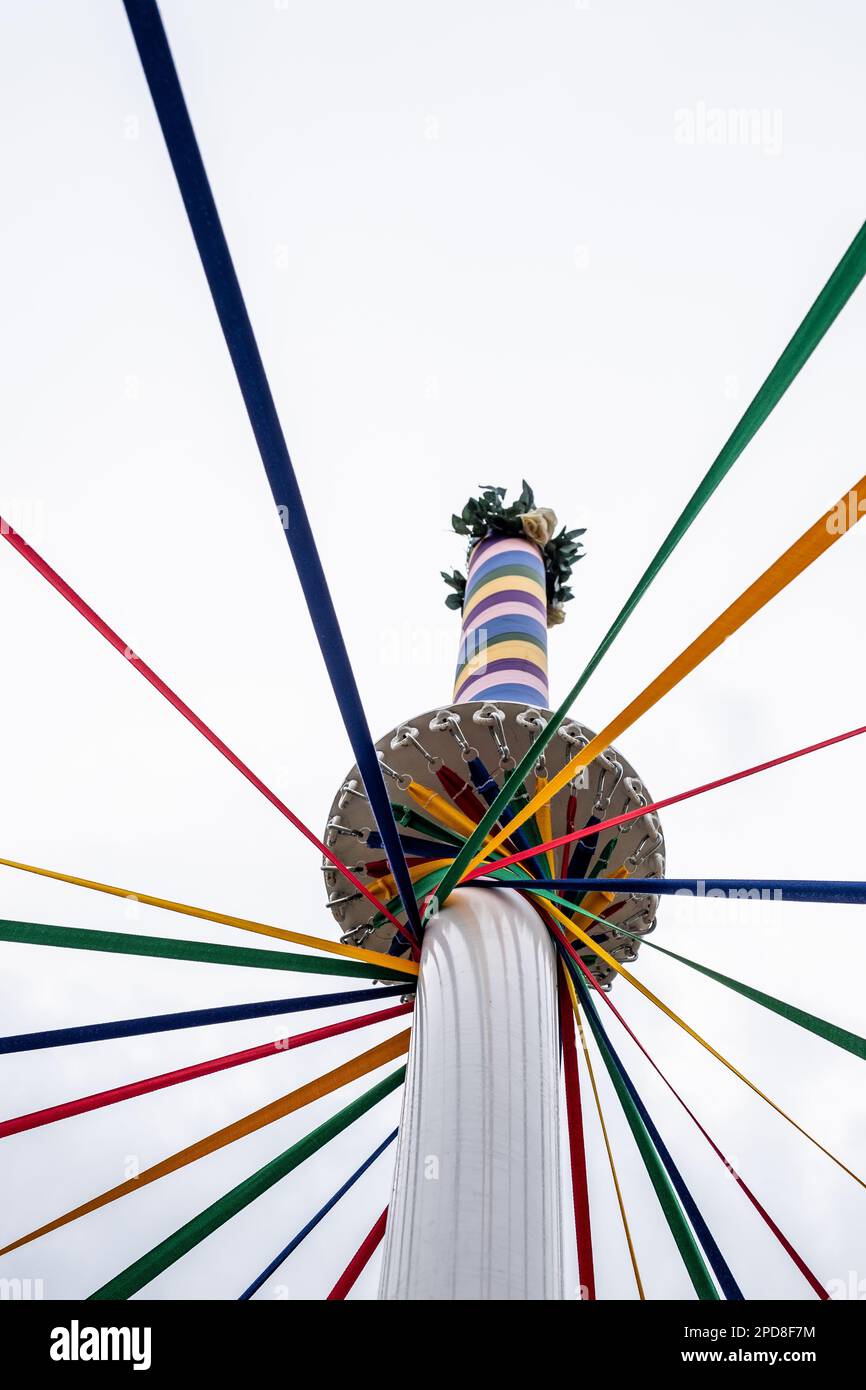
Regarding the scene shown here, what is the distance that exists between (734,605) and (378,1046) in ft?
9.83

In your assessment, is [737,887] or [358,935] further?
[358,935]

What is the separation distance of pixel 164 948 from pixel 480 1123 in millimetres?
1656

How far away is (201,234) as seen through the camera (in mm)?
2494

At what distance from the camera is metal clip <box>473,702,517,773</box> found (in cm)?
558

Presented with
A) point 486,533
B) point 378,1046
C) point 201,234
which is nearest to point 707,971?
point 378,1046

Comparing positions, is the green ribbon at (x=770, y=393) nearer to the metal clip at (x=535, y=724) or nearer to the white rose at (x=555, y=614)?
the metal clip at (x=535, y=724)

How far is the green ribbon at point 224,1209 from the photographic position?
441cm

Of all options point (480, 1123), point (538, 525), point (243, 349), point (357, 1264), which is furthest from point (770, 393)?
point (538, 525)

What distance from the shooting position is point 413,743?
18.4 feet

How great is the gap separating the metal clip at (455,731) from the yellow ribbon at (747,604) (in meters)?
1.11

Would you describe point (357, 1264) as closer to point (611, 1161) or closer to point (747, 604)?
point (611, 1161)

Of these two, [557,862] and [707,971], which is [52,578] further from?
[707,971]

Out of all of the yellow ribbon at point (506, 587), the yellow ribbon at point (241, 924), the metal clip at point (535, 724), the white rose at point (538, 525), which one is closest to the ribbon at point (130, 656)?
the yellow ribbon at point (241, 924)
